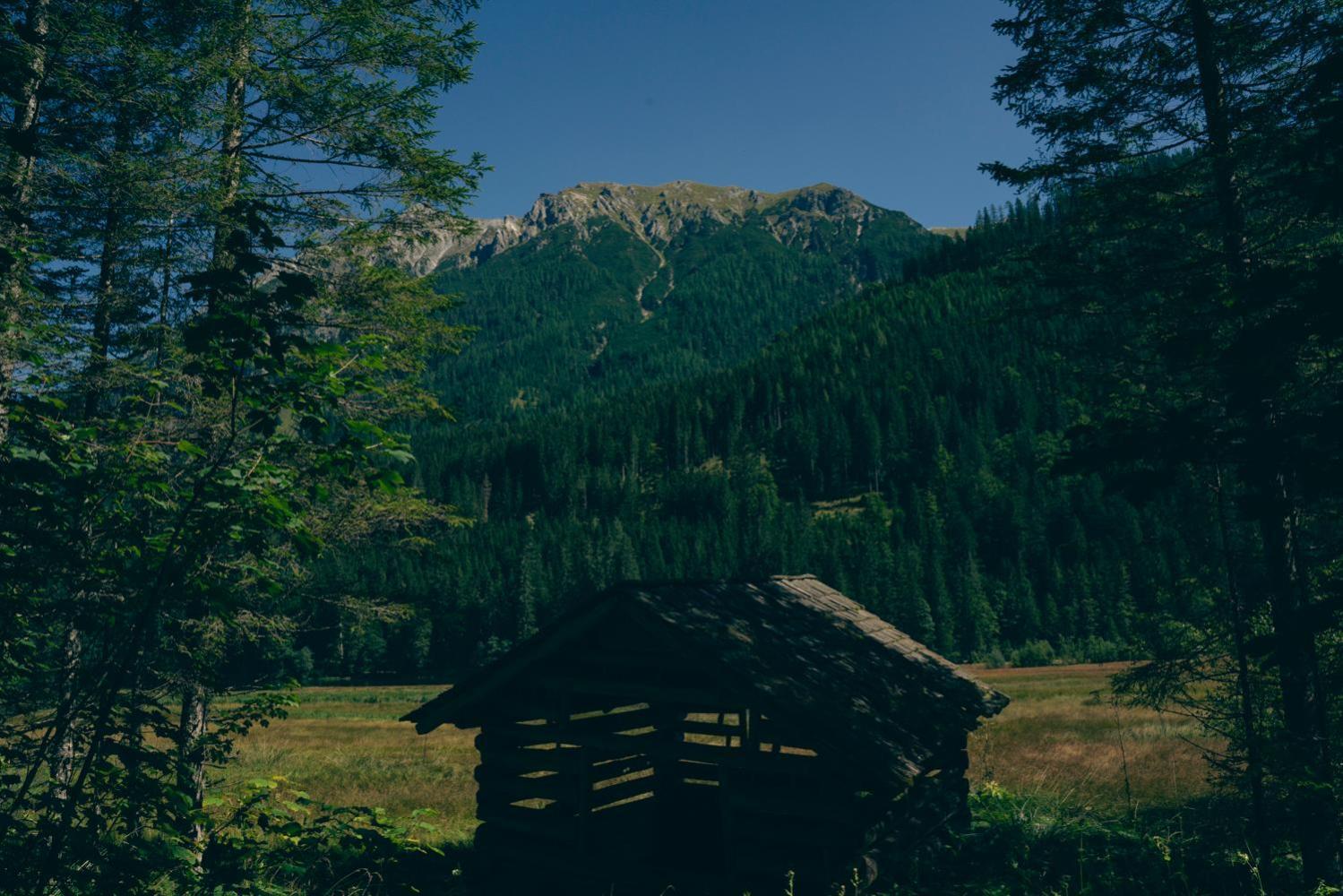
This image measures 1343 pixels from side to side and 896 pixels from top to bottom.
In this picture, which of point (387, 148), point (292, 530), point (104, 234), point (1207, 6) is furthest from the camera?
point (387, 148)

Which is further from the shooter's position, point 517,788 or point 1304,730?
point 517,788

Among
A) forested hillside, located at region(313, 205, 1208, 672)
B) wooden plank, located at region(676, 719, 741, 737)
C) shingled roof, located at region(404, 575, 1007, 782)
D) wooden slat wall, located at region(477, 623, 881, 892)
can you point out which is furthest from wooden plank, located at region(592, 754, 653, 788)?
forested hillside, located at region(313, 205, 1208, 672)

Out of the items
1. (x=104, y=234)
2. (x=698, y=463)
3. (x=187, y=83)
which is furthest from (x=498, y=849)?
(x=698, y=463)

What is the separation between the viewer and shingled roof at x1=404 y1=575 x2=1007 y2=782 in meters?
8.66

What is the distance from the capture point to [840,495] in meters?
127

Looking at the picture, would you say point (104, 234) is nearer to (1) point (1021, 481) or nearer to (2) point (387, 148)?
(2) point (387, 148)

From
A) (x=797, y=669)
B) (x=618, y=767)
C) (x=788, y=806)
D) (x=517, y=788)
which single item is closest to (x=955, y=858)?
(x=788, y=806)

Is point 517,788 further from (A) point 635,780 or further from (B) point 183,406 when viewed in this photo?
(B) point 183,406

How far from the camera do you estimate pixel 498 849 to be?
36.4 feet

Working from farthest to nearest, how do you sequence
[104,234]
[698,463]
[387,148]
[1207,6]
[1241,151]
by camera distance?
[698,463], [387,148], [104,234], [1207,6], [1241,151]

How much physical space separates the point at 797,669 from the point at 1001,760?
1642cm

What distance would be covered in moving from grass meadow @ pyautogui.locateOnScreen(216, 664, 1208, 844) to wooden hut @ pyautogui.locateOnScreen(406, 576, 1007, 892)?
293cm

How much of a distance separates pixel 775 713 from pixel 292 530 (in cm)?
667

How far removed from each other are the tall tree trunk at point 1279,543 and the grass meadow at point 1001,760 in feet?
6.75
